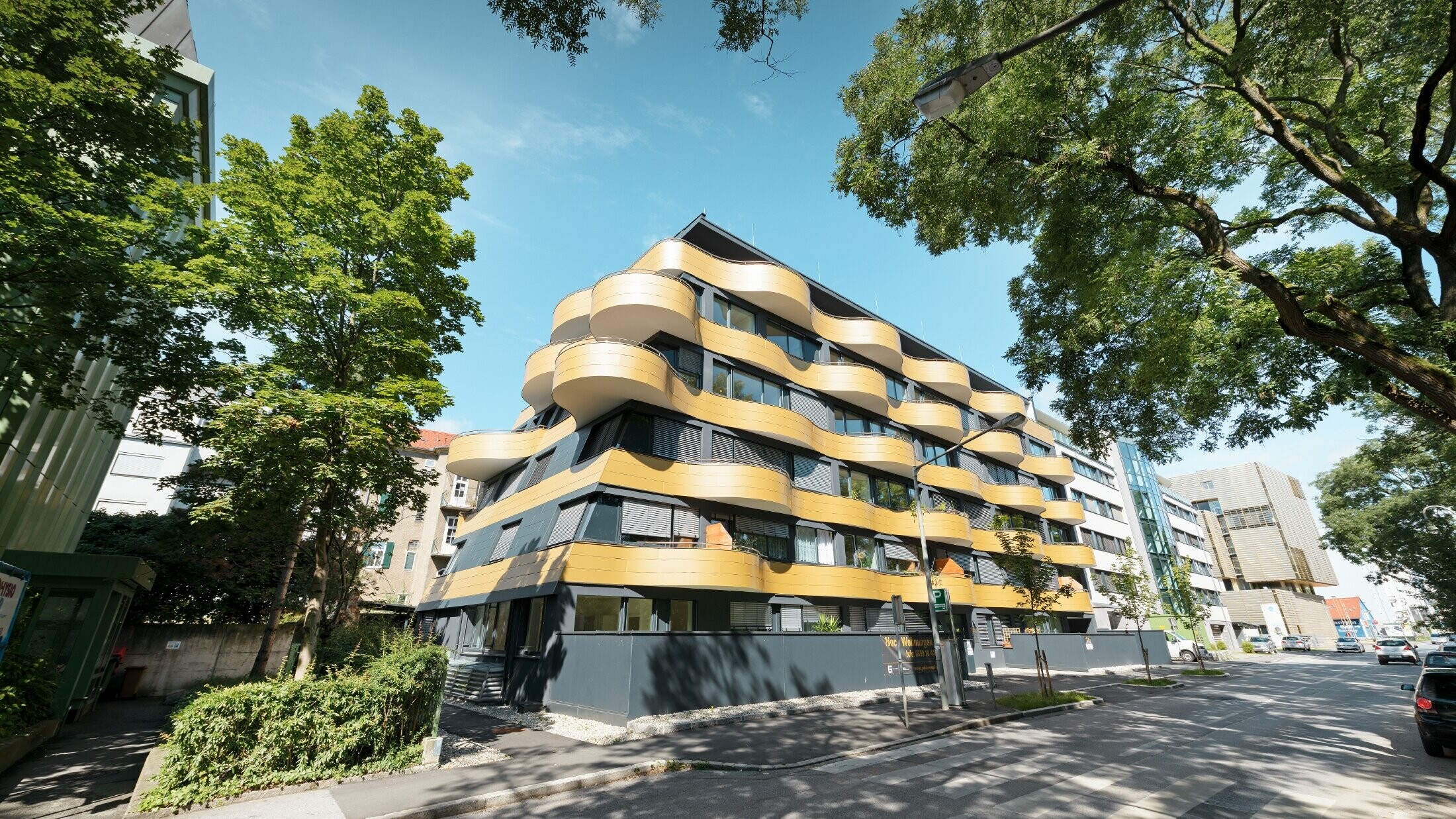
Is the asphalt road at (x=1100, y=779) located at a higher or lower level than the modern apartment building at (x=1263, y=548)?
lower

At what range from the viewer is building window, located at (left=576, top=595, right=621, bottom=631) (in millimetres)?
16844

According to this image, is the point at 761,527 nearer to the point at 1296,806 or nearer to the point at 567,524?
the point at 567,524

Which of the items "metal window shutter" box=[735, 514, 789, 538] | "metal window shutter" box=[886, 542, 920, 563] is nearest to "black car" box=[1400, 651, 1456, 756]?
"metal window shutter" box=[735, 514, 789, 538]

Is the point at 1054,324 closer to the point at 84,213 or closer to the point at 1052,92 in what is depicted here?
the point at 1052,92

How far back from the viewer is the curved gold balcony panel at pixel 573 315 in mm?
22031

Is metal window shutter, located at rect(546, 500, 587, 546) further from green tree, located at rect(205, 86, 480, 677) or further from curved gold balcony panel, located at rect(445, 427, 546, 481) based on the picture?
curved gold balcony panel, located at rect(445, 427, 546, 481)

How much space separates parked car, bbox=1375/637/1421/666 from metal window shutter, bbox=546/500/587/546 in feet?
181

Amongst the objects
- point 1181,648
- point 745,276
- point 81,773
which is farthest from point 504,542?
point 1181,648

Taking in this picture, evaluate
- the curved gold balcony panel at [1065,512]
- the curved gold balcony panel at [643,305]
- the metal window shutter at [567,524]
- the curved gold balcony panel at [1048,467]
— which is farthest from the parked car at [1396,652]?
the metal window shutter at [567,524]

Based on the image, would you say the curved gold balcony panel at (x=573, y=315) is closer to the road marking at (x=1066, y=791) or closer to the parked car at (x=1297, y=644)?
the road marking at (x=1066, y=791)

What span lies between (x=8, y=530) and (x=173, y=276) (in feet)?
34.8

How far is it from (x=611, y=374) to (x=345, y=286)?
783 cm

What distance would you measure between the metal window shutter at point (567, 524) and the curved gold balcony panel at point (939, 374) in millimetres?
20423

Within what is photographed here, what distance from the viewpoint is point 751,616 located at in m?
19.4
